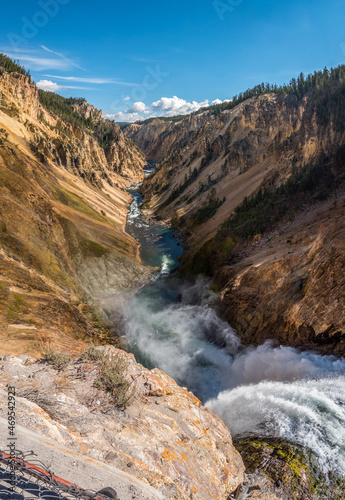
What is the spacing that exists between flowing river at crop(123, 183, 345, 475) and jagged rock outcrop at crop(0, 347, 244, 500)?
2.64m

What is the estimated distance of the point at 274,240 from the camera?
28.9m

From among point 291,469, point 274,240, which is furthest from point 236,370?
point 274,240

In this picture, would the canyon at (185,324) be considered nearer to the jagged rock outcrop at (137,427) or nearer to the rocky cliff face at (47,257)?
the jagged rock outcrop at (137,427)

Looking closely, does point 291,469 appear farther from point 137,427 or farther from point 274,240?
point 274,240

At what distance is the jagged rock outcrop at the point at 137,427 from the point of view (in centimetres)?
568

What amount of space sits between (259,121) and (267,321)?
6701cm

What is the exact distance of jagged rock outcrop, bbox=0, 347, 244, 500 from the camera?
568 centimetres

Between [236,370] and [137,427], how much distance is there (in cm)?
1311

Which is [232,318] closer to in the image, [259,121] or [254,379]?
[254,379]

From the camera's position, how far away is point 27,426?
546 cm

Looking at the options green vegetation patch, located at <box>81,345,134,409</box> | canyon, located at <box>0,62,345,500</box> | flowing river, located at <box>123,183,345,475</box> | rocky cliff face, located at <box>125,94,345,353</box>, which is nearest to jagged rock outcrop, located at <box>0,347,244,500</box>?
canyon, located at <box>0,62,345,500</box>

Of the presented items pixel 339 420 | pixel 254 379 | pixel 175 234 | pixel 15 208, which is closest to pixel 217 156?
pixel 175 234

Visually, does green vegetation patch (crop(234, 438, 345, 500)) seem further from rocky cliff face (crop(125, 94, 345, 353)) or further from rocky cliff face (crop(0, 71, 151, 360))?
rocky cliff face (crop(0, 71, 151, 360))

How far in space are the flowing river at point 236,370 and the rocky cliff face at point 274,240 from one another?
179cm
